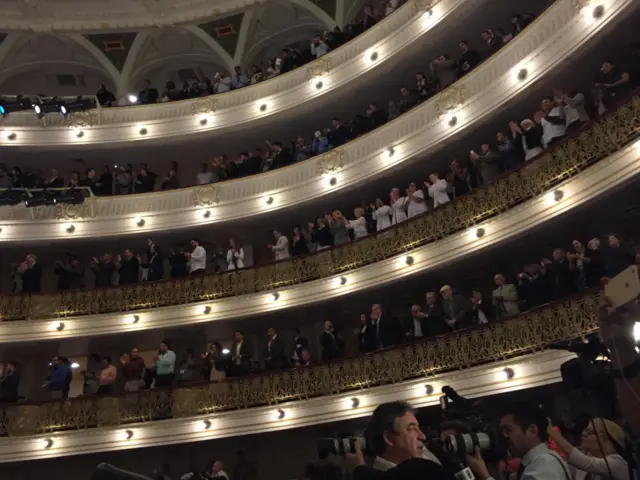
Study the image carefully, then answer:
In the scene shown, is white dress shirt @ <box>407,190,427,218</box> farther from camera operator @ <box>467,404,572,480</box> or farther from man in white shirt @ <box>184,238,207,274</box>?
camera operator @ <box>467,404,572,480</box>

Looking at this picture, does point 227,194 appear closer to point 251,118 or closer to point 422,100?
point 251,118

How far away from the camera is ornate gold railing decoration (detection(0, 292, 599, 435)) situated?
30.7 ft

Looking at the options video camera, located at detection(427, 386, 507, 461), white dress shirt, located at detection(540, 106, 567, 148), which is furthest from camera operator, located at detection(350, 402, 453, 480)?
white dress shirt, located at detection(540, 106, 567, 148)

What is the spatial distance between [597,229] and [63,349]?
12.3 metres

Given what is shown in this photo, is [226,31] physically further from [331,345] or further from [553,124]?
[553,124]

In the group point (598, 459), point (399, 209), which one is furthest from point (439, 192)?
point (598, 459)

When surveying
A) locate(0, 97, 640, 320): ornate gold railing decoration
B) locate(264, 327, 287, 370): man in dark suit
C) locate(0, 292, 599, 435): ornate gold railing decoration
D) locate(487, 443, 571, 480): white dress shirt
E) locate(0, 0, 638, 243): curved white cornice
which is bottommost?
locate(487, 443, 571, 480): white dress shirt

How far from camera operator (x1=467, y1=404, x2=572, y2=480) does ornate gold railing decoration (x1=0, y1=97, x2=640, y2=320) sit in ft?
21.9

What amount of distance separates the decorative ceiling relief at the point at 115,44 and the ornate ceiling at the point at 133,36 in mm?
32

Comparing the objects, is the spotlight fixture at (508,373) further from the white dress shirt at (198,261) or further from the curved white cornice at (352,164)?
the white dress shirt at (198,261)

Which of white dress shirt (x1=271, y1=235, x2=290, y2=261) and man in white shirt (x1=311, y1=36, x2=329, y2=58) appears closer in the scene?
white dress shirt (x1=271, y1=235, x2=290, y2=261)

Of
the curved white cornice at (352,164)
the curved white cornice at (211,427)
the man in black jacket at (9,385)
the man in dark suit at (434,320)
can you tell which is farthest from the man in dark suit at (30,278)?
the man in dark suit at (434,320)

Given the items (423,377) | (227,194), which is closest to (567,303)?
(423,377)

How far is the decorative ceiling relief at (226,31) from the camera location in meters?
19.5
